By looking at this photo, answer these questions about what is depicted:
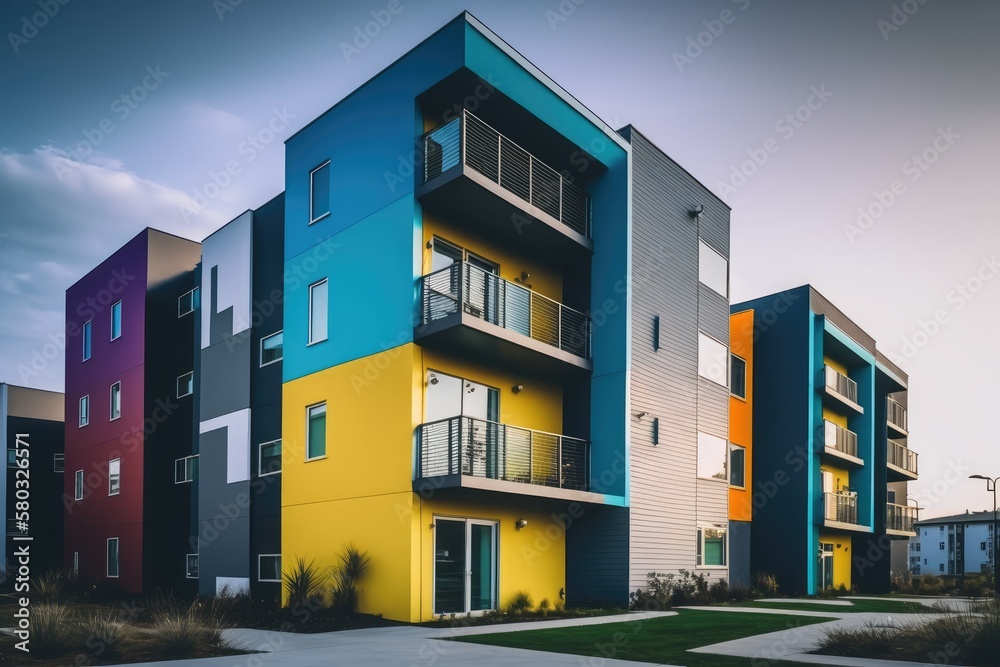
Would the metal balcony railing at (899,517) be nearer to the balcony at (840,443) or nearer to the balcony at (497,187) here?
the balcony at (840,443)

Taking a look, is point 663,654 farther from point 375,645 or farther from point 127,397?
point 127,397

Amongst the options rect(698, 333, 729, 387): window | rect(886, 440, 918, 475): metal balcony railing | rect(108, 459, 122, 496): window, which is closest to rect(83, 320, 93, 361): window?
rect(108, 459, 122, 496): window

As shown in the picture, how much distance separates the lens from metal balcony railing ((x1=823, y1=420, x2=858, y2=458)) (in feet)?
91.9

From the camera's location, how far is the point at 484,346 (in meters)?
16.2

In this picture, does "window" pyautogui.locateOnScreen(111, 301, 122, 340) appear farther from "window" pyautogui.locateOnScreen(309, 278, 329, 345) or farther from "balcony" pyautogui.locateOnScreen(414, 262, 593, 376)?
"balcony" pyautogui.locateOnScreen(414, 262, 593, 376)

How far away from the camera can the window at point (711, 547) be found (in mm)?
20562

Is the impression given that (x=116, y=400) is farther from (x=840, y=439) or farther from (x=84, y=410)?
(x=840, y=439)

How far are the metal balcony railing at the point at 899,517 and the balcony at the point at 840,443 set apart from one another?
142 inches

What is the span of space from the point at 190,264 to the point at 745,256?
18.2 meters

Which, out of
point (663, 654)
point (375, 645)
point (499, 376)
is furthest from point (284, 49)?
point (663, 654)

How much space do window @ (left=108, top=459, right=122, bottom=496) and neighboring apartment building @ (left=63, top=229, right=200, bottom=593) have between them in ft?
0.11

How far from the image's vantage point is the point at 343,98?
1817cm

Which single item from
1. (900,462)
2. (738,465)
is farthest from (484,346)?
(900,462)

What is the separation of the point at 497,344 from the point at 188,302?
13.3 m
